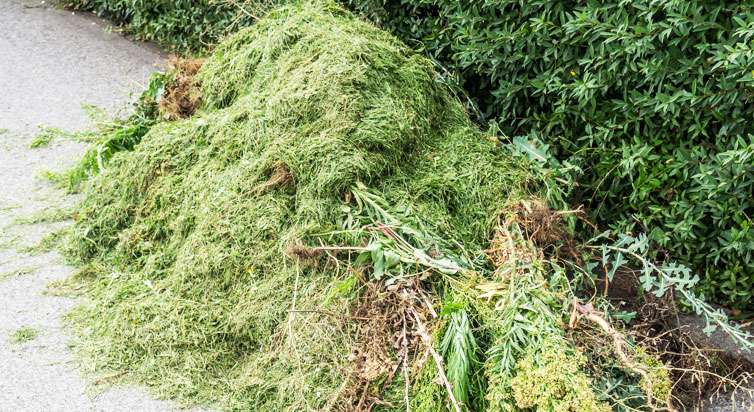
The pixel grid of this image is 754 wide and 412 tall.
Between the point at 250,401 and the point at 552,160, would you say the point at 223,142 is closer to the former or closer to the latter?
the point at 250,401

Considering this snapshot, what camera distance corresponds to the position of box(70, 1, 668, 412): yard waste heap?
2.86 metres

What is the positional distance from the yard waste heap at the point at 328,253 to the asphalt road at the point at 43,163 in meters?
0.18

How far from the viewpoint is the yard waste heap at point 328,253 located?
2859 mm

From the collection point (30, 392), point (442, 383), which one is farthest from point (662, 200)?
point (30, 392)

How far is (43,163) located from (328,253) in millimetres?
3293

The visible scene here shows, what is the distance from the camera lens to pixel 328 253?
333 centimetres

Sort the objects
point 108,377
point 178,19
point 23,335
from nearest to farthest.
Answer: point 108,377 < point 23,335 < point 178,19

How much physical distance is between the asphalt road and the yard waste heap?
177mm

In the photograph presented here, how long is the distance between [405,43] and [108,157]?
251cm

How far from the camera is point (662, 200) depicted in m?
Answer: 3.83

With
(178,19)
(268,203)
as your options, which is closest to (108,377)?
(268,203)

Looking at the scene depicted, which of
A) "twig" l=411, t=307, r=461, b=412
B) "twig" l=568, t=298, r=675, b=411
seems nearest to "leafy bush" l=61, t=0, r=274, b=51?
"twig" l=411, t=307, r=461, b=412

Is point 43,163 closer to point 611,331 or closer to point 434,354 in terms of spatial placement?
point 434,354

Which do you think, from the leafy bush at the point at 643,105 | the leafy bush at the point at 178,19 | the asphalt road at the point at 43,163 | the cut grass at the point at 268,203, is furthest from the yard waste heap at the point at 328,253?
the leafy bush at the point at 178,19
